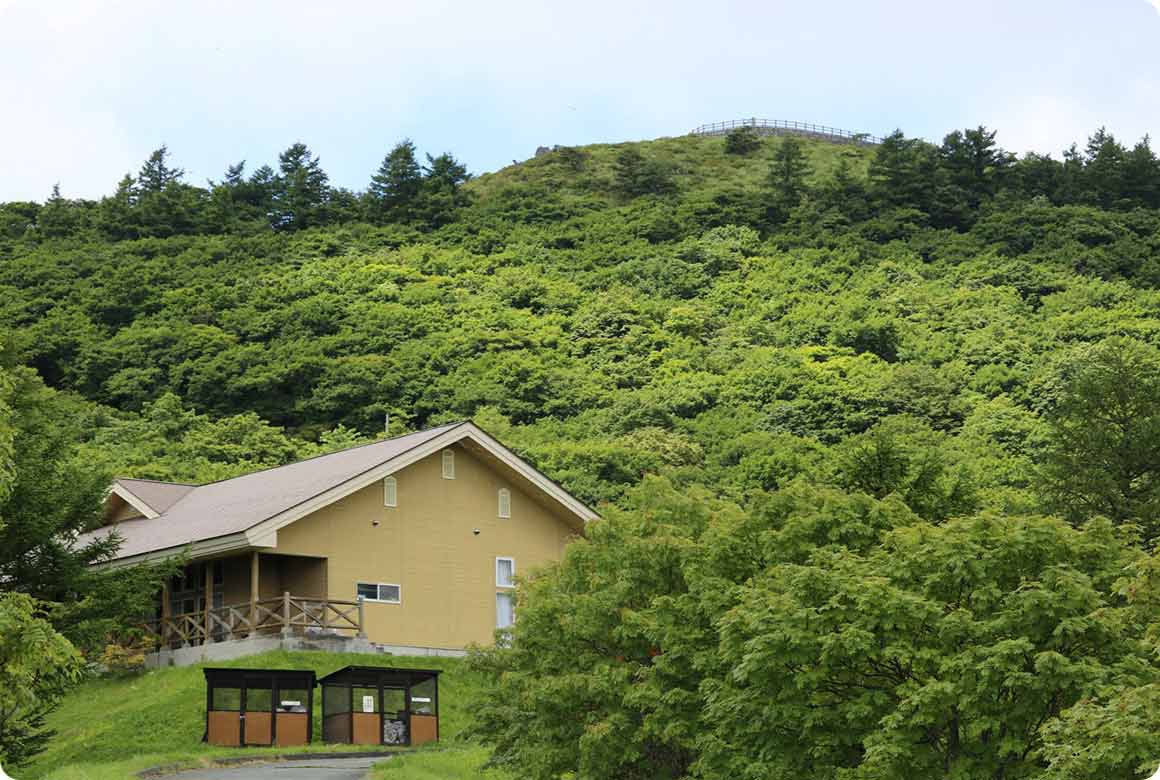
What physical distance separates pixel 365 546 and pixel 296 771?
40.0 ft

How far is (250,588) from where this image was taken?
37.3 m

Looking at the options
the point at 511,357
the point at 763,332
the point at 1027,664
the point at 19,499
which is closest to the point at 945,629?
the point at 1027,664

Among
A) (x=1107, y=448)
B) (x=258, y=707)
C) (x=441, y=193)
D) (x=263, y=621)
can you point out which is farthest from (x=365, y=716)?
(x=441, y=193)

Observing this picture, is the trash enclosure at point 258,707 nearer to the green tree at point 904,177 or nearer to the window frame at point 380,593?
the window frame at point 380,593

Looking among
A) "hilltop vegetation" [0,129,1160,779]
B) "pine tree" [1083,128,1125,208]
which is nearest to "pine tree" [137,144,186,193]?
"hilltop vegetation" [0,129,1160,779]

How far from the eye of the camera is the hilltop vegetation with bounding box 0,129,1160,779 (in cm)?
1820

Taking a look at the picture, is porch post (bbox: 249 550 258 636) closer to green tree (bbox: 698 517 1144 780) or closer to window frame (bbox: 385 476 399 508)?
window frame (bbox: 385 476 399 508)

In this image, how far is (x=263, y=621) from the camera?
3650cm

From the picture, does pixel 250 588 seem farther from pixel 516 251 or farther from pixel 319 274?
pixel 516 251

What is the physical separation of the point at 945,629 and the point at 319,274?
76.8m

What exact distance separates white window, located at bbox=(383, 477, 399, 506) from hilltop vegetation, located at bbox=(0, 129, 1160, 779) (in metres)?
7.16

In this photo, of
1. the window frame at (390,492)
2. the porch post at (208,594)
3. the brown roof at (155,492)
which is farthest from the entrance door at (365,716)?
the brown roof at (155,492)

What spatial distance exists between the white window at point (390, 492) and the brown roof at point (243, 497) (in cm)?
58

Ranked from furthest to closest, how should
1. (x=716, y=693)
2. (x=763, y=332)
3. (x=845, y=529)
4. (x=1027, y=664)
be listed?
(x=763, y=332) → (x=845, y=529) → (x=716, y=693) → (x=1027, y=664)
